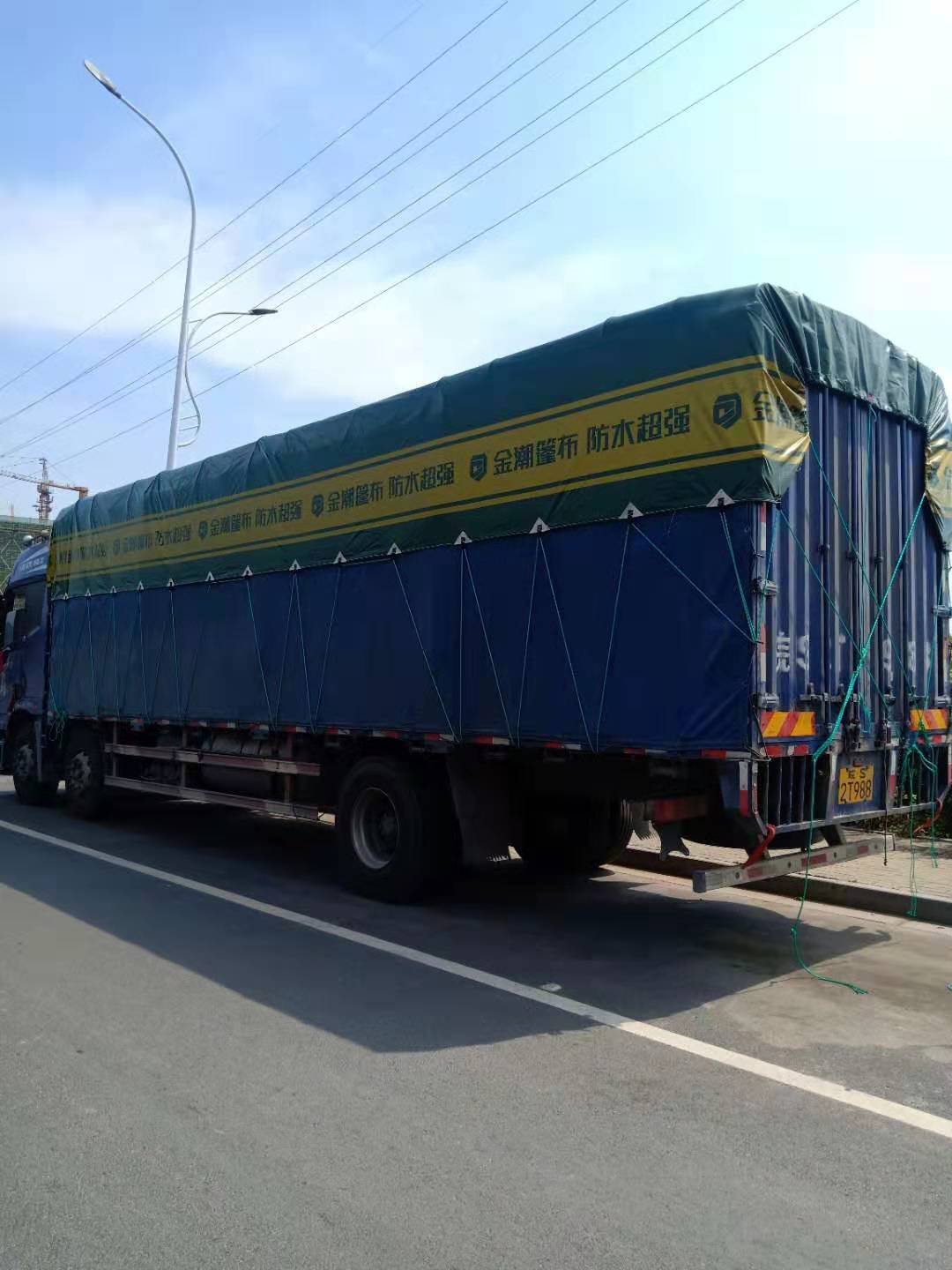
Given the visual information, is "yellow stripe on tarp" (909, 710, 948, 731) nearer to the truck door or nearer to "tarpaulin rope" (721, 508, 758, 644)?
"tarpaulin rope" (721, 508, 758, 644)

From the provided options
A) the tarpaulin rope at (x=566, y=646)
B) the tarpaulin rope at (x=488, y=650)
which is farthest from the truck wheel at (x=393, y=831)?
the tarpaulin rope at (x=566, y=646)

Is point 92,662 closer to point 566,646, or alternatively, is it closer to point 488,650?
point 488,650

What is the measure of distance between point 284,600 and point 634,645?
4.10m

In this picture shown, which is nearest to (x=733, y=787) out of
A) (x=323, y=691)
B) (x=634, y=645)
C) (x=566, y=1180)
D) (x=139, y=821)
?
(x=634, y=645)

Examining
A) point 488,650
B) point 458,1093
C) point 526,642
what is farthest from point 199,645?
point 458,1093

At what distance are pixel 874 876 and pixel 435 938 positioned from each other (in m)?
3.89

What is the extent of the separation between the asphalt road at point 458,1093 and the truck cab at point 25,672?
6.24 m

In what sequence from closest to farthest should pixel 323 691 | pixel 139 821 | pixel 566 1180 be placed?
pixel 566 1180 → pixel 323 691 → pixel 139 821

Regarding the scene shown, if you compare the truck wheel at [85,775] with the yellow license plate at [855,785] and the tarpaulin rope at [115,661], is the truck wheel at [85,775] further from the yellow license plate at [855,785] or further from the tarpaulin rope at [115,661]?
the yellow license plate at [855,785]

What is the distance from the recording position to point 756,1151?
12.2ft

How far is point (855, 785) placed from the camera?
658cm

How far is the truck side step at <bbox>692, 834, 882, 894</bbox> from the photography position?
577 cm

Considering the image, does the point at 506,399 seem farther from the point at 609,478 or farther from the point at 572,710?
the point at 572,710

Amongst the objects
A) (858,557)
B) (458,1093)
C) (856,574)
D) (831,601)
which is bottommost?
(458,1093)
